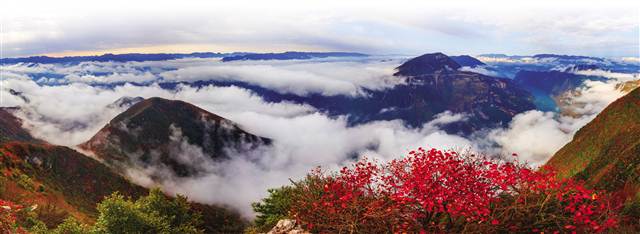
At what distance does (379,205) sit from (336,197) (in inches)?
87.9

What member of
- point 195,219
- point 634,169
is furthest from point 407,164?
point 195,219

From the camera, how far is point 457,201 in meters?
13.9

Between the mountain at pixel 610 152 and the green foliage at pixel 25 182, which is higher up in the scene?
the mountain at pixel 610 152

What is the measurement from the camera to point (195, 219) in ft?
195

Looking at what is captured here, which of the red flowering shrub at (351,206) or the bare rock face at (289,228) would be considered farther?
the bare rock face at (289,228)

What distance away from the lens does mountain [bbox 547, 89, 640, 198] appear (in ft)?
85.1

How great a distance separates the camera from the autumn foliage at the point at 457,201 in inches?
544

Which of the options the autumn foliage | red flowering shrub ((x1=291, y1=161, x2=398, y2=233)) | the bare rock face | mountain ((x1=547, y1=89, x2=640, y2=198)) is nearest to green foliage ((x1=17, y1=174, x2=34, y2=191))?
the bare rock face

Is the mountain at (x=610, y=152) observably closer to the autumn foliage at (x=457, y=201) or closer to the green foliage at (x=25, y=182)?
the autumn foliage at (x=457, y=201)

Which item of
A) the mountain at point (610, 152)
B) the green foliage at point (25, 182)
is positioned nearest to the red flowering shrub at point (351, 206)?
the mountain at point (610, 152)

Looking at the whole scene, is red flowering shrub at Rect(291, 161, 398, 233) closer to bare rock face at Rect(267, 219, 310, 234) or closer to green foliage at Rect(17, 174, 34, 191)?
bare rock face at Rect(267, 219, 310, 234)

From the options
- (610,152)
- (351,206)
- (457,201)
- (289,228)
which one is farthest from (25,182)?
(457,201)

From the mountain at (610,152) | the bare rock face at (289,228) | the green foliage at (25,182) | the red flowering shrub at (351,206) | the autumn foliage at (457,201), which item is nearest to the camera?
the autumn foliage at (457,201)

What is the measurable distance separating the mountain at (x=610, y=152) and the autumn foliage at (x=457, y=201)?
1136 centimetres
